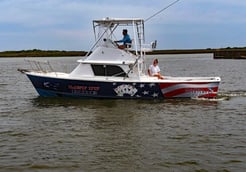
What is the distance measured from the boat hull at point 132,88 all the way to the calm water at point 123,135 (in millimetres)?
380

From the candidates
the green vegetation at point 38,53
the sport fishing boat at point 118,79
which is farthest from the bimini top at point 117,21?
the green vegetation at point 38,53

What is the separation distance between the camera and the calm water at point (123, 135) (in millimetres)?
9531

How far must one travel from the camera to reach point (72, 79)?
1897 cm

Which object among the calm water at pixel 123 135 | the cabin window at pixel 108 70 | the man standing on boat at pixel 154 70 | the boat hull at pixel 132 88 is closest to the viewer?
the calm water at pixel 123 135

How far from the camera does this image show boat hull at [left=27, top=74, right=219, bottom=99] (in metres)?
18.9

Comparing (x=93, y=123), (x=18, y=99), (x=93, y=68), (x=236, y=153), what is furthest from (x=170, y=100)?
(x=236, y=153)

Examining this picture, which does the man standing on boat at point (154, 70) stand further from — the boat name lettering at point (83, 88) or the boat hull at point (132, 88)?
the boat name lettering at point (83, 88)

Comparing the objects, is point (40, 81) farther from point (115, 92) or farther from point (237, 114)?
point (237, 114)

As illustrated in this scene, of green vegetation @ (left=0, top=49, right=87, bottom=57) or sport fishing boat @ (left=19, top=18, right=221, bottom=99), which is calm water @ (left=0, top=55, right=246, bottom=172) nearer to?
sport fishing boat @ (left=19, top=18, right=221, bottom=99)

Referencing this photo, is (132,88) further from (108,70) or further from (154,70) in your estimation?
(154,70)

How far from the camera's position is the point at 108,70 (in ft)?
62.6

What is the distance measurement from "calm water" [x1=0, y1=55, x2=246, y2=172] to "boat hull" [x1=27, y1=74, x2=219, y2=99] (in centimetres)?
38

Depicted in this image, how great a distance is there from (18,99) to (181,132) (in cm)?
1078

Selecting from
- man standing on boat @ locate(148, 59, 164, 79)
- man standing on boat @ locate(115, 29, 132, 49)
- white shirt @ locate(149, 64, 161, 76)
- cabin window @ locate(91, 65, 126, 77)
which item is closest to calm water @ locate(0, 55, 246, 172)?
cabin window @ locate(91, 65, 126, 77)
